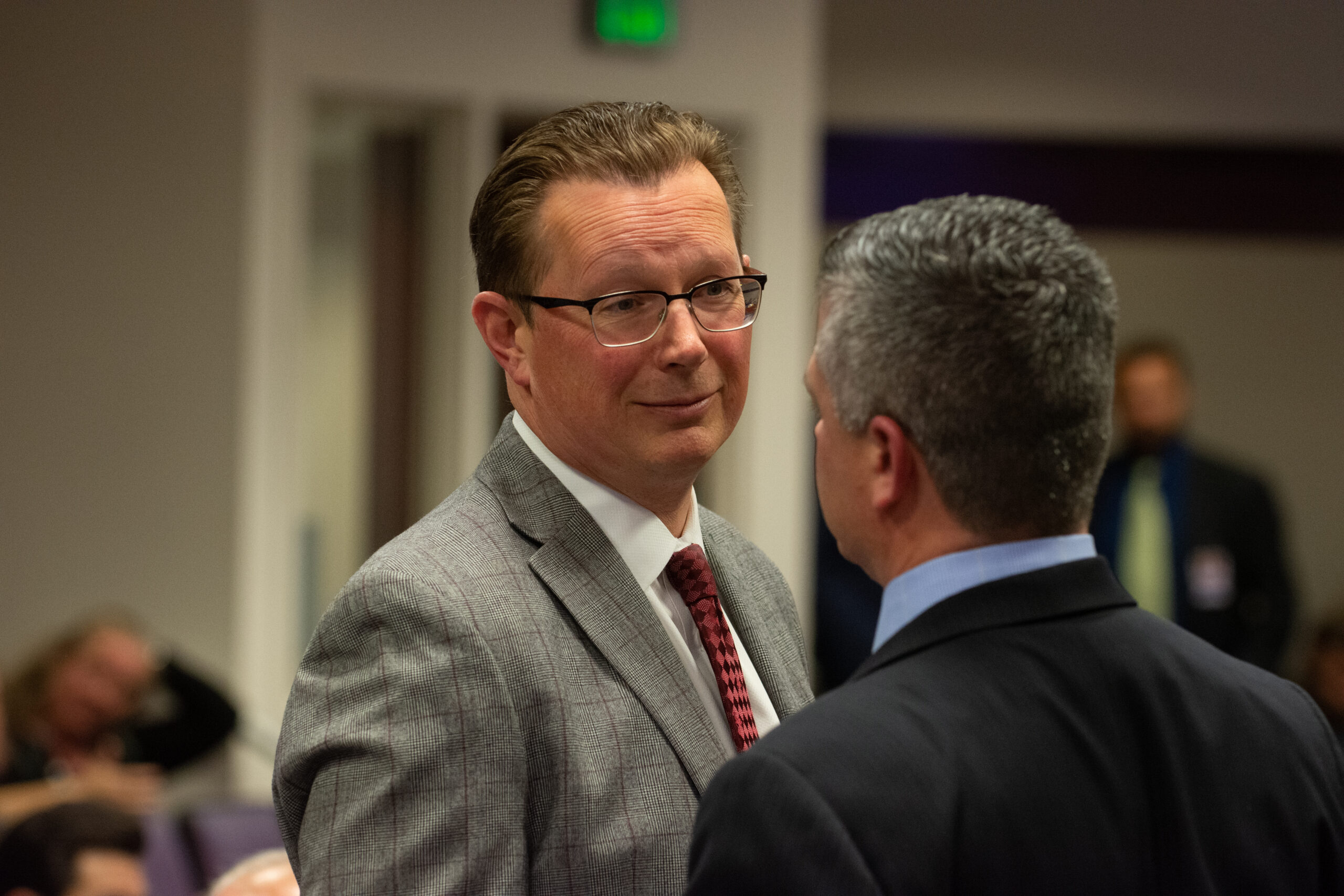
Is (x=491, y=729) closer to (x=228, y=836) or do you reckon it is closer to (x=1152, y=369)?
(x=228, y=836)

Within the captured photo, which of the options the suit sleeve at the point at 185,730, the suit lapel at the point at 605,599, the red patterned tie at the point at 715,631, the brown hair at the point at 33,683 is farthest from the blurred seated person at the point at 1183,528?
the suit lapel at the point at 605,599

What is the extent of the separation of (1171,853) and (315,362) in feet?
20.6

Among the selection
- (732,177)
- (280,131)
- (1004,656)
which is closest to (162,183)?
(280,131)

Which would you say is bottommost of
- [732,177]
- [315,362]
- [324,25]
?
[315,362]

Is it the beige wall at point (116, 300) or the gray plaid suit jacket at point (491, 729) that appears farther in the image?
the beige wall at point (116, 300)

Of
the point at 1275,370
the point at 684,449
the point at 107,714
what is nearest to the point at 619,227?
the point at 684,449

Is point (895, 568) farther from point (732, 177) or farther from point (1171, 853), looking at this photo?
point (732, 177)

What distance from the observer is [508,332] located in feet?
4.60

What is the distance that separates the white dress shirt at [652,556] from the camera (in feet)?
4.41

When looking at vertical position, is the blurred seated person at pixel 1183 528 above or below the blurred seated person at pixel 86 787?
above

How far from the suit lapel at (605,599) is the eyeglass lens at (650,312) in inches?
5.8

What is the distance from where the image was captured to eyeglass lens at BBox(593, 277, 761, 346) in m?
1.32

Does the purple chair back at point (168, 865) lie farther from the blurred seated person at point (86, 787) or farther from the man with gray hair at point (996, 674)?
the man with gray hair at point (996, 674)

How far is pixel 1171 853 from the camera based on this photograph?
3.14 feet
